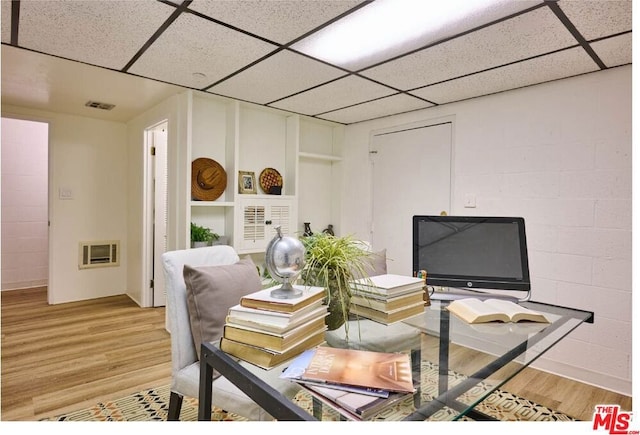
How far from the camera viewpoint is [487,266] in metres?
1.89

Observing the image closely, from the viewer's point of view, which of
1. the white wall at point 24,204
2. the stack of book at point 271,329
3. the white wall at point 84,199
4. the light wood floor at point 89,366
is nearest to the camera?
the stack of book at point 271,329

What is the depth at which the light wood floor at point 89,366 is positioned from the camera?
2208 millimetres

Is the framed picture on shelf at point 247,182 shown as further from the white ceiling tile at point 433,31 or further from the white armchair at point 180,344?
the white armchair at point 180,344

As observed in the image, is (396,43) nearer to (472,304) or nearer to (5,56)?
(472,304)

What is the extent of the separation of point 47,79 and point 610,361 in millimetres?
4371

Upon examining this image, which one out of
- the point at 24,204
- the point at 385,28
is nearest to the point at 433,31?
the point at 385,28

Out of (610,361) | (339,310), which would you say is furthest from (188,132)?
(610,361)

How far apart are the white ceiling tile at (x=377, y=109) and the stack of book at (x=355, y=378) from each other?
97.9 inches

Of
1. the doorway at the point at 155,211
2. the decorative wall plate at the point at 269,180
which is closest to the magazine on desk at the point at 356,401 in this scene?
the decorative wall plate at the point at 269,180

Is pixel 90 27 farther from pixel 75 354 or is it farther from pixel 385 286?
pixel 75 354

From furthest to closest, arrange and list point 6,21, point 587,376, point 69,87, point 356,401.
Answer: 1. point 69,87
2. point 587,376
3. point 6,21
4. point 356,401

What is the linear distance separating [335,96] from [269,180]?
3.51 feet

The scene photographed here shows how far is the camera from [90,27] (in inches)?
76.2

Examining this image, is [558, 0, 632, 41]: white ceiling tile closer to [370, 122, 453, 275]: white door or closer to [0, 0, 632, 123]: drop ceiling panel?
[0, 0, 632, 123]: drop ceiling panel
